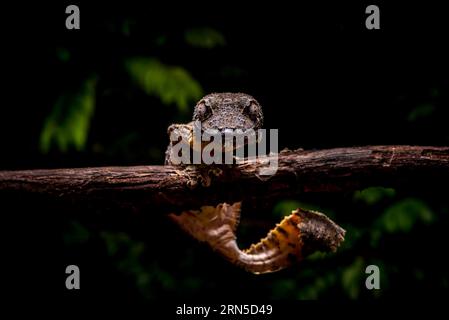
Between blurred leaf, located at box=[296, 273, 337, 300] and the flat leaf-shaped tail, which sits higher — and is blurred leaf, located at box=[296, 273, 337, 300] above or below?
below

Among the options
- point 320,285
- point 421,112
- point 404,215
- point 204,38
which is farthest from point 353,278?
point 204,38

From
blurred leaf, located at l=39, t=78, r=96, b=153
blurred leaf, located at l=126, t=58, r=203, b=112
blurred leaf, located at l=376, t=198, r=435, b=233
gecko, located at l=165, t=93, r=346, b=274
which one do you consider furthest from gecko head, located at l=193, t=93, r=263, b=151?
blurred leaf, located at l=376, t=198, r=435, b=233

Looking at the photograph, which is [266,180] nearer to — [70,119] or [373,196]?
[373,196]

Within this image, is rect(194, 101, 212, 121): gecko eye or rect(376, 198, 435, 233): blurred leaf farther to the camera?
rect(376, 198, 435, 233): blurred leaf

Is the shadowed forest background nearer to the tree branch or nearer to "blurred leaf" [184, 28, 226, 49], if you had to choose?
"blurred leaf" [184, 28, 226, 49]

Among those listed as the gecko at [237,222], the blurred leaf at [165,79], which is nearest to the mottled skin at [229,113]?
the gecko at [237,222]
